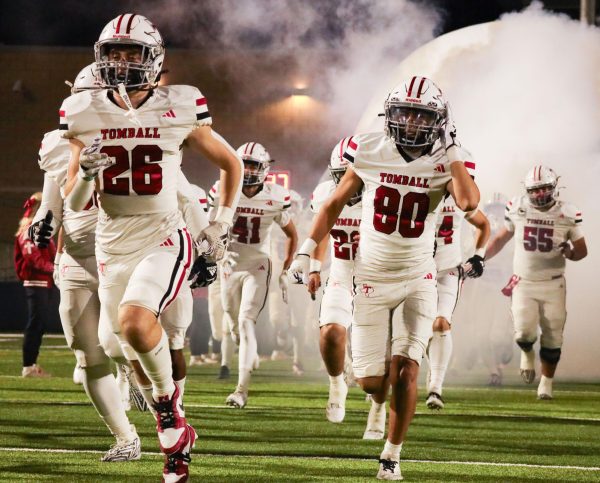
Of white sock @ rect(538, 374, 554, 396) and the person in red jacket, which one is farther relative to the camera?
the person in red jacket

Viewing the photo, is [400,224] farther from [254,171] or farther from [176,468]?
[254,171]

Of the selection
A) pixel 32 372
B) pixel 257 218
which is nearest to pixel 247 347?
pixel 257 218

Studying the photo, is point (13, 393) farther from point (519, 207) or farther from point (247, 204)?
point (519, 207)

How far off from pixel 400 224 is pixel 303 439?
1622 mm

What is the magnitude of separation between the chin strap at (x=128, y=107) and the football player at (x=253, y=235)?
3.98 m

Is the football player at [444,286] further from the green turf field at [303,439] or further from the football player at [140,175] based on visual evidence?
the football player at [140,175]

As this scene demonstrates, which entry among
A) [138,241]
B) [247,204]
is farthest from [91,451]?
[247,204]

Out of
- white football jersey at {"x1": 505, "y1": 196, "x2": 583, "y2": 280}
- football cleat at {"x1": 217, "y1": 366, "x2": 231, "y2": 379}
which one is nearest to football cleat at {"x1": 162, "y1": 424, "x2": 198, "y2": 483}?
white football jersey at {"x1": 505, "y1": 196, "x2": 583, "y2": 280}

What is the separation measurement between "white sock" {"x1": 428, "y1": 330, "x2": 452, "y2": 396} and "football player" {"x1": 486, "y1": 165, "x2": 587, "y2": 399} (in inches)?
51.0

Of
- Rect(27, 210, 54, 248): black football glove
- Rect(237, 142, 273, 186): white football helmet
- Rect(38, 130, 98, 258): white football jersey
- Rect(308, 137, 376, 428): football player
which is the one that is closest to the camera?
Rect(38, 130, 98, 258): white football jersey

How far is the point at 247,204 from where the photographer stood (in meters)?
9.22

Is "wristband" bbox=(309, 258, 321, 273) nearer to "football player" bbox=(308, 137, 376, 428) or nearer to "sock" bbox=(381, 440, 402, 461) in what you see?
"football player" bbox=(308, 137, 376, 428)

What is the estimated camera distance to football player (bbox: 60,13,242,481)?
4.86m

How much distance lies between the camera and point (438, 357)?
355 inches
